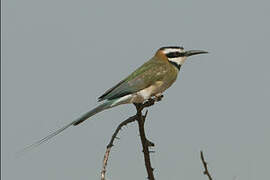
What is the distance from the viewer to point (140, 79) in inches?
183

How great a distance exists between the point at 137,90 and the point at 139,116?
4.35 ft

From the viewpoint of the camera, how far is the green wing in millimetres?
4285

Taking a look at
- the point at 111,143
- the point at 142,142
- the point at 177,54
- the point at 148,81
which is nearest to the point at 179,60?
the point at 177,54

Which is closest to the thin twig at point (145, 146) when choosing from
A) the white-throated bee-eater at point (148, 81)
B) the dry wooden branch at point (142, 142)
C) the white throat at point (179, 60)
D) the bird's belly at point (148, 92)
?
the dry wooden branch at point (142, 142)

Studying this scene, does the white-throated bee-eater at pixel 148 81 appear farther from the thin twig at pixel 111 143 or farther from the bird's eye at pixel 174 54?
the thin twig at pixel 111 143

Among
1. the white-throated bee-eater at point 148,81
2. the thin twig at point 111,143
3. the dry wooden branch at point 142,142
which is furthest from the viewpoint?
the white-throated bee-eater at point 148,81

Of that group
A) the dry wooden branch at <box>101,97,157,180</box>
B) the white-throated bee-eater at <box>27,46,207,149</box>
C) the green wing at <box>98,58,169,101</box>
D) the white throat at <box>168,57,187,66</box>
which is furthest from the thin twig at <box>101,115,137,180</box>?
the white throat at <box>168,57,187,66</box>

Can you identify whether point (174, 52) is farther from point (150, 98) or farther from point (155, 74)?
point (150, 98)

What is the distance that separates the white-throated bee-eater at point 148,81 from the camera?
4214 mm

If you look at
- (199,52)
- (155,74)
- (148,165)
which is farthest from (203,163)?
(199,52)

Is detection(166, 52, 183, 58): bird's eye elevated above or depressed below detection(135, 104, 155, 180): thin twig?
above

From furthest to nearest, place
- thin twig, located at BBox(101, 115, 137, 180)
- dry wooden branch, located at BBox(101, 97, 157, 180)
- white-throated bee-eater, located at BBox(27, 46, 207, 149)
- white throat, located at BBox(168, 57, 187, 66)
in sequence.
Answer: white throat, located at BBox(168, 57, 187, 66) < white-throated bee-eater, located at BBox(27, 46, 207, 149) < dry wooden branch, located at BBox(101, 97, 157, 180) < thin twig, located at BBox(101, 115, 137, 180)

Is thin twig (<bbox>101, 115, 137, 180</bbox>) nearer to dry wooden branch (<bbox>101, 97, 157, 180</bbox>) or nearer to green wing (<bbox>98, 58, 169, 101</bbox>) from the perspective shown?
dry wooden branch (<bbox>101, 97, 157, 180</bbox>)

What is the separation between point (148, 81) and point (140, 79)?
86 mm
